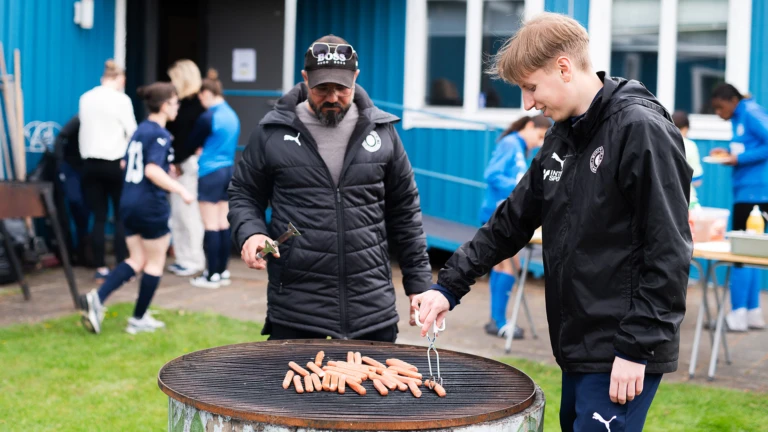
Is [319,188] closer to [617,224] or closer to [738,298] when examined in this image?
[617,224]

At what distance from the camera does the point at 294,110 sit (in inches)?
166

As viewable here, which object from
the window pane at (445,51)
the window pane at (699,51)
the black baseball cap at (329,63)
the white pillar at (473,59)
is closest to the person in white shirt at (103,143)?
the window pane at (445,51)

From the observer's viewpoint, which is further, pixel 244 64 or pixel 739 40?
pixel 244 64

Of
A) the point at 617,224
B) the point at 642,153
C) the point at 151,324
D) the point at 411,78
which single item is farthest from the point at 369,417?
the point at 411,78

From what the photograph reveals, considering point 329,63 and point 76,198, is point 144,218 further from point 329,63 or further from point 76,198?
point 329,63

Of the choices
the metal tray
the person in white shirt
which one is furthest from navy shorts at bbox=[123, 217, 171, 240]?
the metal tray

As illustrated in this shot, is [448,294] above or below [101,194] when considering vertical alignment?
above

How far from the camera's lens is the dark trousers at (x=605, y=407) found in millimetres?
2881

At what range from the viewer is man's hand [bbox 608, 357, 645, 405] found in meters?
2.75

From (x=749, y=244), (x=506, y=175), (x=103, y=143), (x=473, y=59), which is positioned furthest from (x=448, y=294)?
(x=473, y=59)

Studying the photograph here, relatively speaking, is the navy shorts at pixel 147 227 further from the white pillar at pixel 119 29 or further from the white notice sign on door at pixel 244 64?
the white notice sign on door at pixel 244 64

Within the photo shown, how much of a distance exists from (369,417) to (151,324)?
16.9 feet

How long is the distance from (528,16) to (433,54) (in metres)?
1.85

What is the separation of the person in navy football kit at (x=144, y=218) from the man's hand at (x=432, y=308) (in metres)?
4.39
